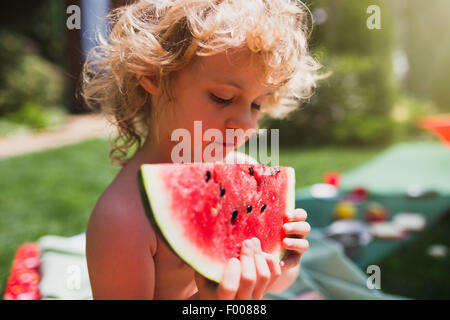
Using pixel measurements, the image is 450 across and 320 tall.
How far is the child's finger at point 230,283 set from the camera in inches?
39.5

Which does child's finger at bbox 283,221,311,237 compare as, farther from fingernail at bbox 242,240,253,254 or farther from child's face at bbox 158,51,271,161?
child's face at bbox 158,51,271,161

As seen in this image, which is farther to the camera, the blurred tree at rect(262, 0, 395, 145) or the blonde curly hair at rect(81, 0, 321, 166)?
the blurred tree at rect(262, 0, 395, 145)

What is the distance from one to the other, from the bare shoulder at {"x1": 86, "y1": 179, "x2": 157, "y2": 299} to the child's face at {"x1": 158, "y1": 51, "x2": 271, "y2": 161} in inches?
15.2

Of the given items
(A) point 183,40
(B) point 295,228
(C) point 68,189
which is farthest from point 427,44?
(B) point 295,228

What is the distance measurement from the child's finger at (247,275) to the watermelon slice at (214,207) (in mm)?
65

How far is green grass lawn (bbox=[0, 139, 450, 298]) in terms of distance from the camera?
126 inches

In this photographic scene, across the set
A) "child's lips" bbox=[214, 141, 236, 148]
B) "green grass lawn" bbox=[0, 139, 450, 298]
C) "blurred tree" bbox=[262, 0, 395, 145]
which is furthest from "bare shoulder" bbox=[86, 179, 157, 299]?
"blurred tree" bbox=[262, 0, 395, 145]

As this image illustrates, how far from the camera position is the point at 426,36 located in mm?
16562

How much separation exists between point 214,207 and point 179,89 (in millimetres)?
529

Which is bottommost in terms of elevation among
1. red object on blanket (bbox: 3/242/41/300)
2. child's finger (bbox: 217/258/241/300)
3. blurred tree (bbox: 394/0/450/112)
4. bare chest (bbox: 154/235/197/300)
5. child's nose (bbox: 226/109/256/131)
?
red object on blanket (bbox: 3/242/41/300)

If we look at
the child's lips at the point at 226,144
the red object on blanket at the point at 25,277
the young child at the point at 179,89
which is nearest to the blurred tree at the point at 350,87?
the red object on blanket at the point at 25,277

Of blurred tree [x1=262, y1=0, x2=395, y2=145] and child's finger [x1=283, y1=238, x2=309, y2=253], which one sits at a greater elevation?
blurred tree [x1=262, y1=0, x2=395, y2=145]

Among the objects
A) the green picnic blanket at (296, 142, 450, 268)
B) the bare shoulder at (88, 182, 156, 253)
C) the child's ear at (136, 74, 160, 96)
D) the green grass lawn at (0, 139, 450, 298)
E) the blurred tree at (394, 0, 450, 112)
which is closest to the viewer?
the bare shoulder at (88, 182, 156, 253)

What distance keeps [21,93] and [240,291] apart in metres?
11.3
